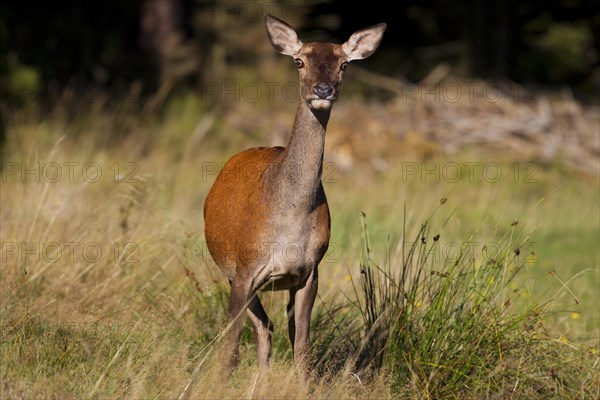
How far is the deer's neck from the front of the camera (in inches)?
228

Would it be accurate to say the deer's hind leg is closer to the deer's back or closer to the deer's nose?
the deer's back

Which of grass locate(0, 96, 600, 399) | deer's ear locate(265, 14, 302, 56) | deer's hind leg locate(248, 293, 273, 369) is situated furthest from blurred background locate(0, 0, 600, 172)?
deer's hind leg locate(248, 293, 273, 369)

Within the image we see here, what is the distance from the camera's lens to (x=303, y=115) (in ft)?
19.2

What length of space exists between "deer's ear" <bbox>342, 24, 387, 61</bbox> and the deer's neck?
546 mm

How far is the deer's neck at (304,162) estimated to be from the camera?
19.0 ft

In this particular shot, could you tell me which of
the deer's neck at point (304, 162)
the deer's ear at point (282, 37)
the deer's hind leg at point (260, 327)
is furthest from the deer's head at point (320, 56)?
the deer's hind leg at point (260, 327)

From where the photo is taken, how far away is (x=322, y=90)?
5.59 metres

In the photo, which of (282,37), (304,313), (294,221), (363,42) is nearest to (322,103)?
(294,221)

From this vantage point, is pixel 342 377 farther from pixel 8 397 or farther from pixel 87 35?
pixel 87 35

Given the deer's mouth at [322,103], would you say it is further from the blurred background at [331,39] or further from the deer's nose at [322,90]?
the blurred background at [331,39]

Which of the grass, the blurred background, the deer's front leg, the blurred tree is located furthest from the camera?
the blurred tree

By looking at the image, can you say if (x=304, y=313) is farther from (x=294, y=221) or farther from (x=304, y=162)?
(x=304, y=162)

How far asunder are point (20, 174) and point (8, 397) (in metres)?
5.63

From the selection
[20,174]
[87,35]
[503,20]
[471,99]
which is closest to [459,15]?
[503,20]
